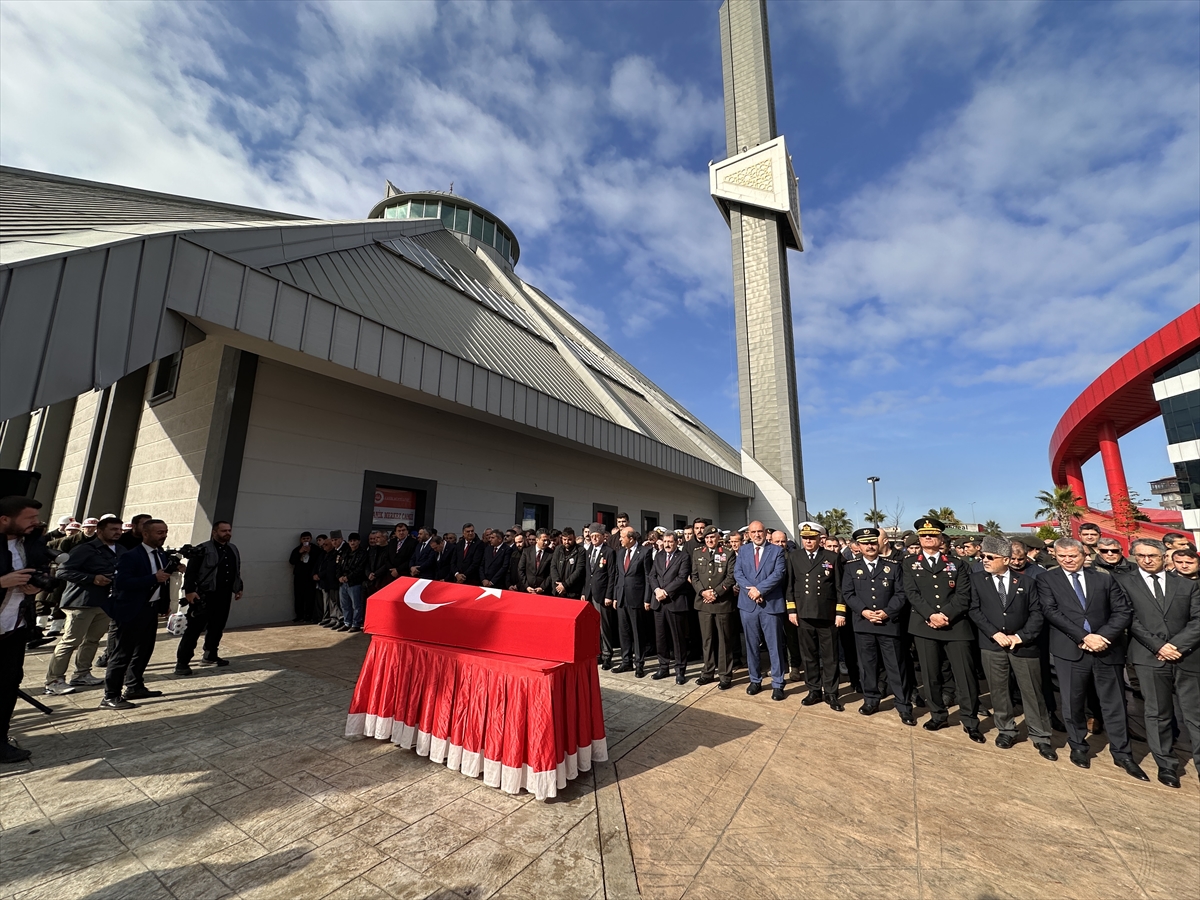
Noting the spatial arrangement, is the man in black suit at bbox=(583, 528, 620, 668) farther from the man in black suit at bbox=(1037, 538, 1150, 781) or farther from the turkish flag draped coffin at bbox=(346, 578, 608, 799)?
the man in black suit at bbox=(1037, 538, 1150, 781)

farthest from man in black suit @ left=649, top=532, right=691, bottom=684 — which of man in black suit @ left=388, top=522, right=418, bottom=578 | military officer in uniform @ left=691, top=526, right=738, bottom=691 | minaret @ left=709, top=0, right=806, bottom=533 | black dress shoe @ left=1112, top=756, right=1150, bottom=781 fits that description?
minaret @ left=709, top=0, right=806, bottom=533

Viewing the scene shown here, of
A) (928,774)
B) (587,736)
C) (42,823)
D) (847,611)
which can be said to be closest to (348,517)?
(42,823)

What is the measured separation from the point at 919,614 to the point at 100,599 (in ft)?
27.7

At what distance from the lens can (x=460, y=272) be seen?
56.0ft

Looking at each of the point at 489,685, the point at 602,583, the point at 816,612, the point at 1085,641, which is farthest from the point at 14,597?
the point at 1085,641

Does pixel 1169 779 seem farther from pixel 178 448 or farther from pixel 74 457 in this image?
pixel 74 457

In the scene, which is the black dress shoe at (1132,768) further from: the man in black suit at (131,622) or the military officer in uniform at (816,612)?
the man in black suit at (131,622)

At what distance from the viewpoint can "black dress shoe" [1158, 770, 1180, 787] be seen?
12.9 feet

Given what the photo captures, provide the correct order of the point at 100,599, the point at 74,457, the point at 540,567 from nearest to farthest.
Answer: the point at 100,599
the point at 540,567
the point at 74,457

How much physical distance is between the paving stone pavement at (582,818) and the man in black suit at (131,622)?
30cm

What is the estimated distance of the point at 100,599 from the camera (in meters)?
4.85

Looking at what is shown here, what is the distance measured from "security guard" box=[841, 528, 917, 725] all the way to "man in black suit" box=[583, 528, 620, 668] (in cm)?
320

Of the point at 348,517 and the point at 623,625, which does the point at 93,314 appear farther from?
the point at 623,625

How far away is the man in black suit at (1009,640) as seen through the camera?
15.2 ft
